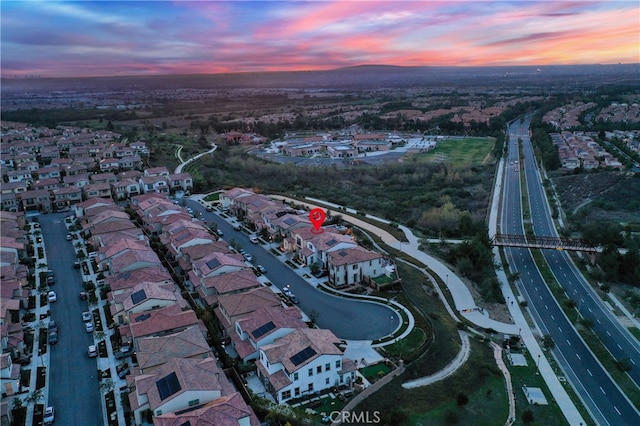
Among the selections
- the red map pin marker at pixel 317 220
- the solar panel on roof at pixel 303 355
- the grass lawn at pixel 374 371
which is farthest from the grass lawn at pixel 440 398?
the red map pin marker at pixel 317 220

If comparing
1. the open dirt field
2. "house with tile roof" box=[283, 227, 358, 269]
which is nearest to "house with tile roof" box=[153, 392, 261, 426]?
"house with tile roof" box=[283, 227, 358, 269]

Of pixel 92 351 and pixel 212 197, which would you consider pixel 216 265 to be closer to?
pixel 92 351

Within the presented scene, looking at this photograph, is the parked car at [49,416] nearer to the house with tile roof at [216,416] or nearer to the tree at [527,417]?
the house with tile roof at [216,416]

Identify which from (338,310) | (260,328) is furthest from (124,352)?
(338,310)

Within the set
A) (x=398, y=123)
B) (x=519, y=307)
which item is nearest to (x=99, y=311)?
(x=519, y=307)

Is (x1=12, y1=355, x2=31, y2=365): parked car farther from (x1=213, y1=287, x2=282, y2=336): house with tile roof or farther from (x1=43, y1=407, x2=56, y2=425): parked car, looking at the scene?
(x1=213, y1=287, x2=282, y2=336): house with tile roof
